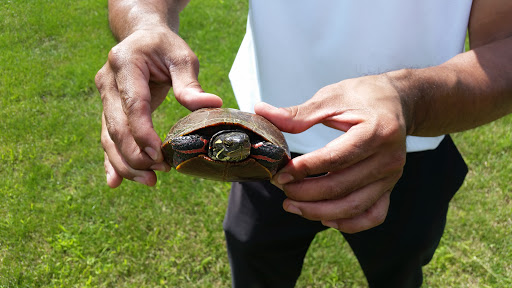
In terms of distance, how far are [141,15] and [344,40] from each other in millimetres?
1056

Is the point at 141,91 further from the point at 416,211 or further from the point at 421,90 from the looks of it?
the point at 416,211

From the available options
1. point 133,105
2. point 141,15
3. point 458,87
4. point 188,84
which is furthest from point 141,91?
point 458,87

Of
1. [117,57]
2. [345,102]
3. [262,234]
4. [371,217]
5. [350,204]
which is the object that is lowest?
[262,234]

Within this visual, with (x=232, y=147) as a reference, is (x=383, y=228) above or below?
below

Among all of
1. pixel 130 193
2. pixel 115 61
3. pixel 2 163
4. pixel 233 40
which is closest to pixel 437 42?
pixel 115 61

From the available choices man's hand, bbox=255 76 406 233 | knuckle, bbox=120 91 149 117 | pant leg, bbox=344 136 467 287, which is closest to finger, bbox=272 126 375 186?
man's hand, bbox=255 76 406 233

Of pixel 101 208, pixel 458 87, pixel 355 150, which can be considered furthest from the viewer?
pixel 101 208

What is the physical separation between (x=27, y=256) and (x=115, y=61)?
2271mm

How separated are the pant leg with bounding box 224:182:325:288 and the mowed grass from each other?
35.6 inches

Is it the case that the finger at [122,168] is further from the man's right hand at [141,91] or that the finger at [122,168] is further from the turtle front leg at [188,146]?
the turtle front leg at [188,146]

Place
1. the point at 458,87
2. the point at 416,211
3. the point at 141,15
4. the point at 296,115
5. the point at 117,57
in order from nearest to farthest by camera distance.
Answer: the point at 296,115 → the point at 458,87 → the point at 117,57 → the point at 141,15 → the point at 416,211

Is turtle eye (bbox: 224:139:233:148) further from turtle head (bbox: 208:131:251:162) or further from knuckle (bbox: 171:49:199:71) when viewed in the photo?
knuckle (bbox: 171:49:199:71)

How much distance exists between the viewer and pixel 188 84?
1.80 m

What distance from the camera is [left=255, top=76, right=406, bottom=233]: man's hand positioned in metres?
1.48
